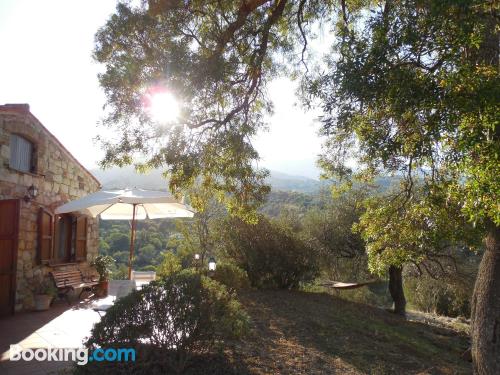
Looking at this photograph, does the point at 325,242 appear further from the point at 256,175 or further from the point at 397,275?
the point at 256,175

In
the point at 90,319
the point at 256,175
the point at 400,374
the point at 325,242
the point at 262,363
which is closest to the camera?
the point at 262,363

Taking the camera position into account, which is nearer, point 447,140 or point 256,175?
point 447,140

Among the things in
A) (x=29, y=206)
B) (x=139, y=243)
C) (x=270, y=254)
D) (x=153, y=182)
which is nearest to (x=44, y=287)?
(x=29, y=206)

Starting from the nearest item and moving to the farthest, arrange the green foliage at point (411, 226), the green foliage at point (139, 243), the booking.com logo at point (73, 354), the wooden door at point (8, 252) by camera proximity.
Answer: the booking.com logo at point (73, 354) < the green foliage at point (411, 226) < the wooden door at point (8, 252) < the green foliage at point (139, 243)

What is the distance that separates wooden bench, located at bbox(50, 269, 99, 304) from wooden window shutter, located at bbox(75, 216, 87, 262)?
52 centimetres

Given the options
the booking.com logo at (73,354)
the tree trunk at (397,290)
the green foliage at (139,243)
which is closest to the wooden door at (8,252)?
the booking.com logo at (73,354)

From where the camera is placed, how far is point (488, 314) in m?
4.89

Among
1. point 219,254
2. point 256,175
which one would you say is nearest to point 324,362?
point 256,175

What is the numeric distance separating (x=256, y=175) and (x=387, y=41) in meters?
4.36

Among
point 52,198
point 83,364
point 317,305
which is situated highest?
point 52,198

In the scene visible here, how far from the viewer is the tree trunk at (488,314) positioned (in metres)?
4.80

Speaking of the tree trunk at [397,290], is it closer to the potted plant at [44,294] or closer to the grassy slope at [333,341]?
the grassy slope at [333,341]

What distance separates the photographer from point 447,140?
3.87 metres

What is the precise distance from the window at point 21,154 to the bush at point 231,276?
179 inches
